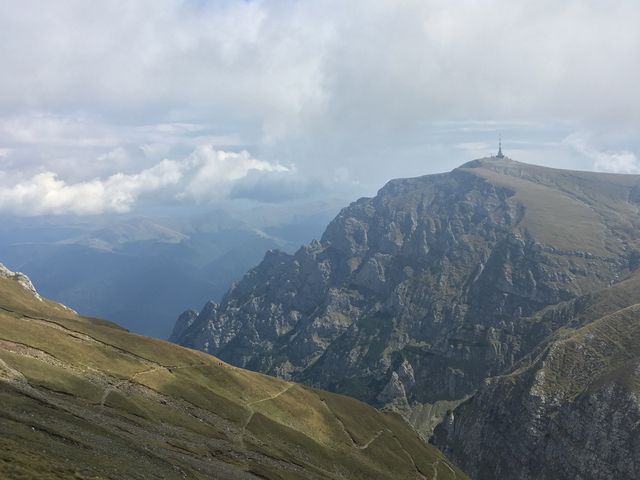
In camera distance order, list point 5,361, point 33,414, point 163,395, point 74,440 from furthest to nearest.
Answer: point 163,395
point 5,361
point 33,414
point 74,440

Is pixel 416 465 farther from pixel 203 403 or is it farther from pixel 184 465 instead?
pixel 184 465

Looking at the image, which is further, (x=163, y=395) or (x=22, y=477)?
(x=163, y=395)

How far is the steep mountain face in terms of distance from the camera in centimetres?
7031

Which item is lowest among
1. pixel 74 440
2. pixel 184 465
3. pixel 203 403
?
pixel 203 403

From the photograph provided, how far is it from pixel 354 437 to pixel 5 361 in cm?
10926

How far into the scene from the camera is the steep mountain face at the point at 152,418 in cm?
7031

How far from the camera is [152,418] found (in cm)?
10362

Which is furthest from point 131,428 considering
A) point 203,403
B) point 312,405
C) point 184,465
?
point 312,405

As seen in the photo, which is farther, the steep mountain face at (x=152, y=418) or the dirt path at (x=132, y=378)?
the dirt path at (x=132, y=378)

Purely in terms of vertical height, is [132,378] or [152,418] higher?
[132,378]

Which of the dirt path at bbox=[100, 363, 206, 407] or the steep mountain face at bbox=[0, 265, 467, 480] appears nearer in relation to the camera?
the steep mountain face at bbox=[0, 265, 467, 480]

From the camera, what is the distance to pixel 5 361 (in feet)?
328

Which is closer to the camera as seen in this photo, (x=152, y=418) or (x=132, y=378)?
(x=152, y=418)

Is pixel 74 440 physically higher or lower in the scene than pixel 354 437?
higher
